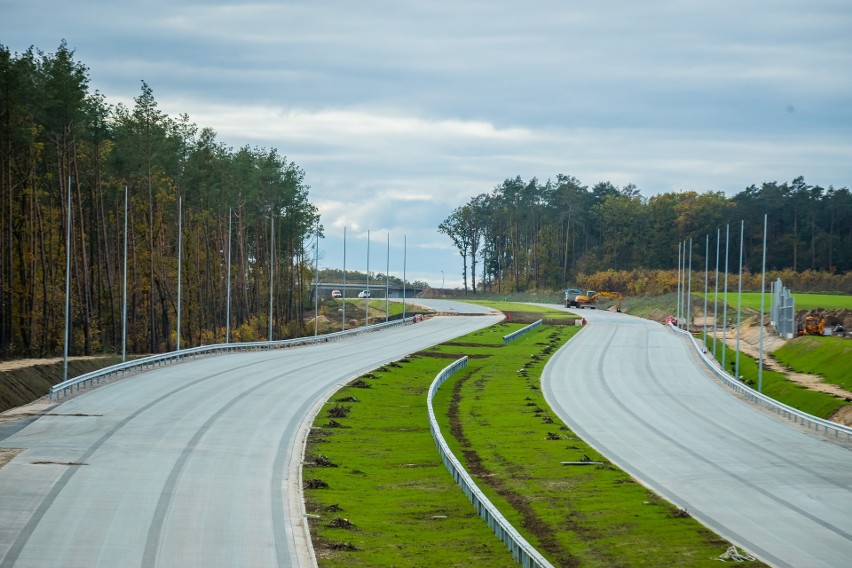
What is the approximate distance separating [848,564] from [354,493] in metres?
14.6

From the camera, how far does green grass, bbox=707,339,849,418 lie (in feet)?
196

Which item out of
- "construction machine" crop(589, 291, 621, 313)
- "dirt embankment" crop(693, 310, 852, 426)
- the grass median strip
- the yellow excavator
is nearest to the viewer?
the grass median strip

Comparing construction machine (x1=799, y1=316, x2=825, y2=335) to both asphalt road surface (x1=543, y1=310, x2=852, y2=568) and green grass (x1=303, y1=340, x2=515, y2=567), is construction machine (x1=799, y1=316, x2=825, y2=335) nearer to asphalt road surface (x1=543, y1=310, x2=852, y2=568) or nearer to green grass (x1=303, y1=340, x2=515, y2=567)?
asphalt road surface (x1=543, y1=310, x2=852, y2=568)

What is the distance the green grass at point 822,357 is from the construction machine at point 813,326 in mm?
4523

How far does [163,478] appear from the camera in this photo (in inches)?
1307

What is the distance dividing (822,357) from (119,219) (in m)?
62.1

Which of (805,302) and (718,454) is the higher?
(805,302)

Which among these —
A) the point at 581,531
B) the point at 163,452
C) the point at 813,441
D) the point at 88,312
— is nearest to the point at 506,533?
the point at 581,531

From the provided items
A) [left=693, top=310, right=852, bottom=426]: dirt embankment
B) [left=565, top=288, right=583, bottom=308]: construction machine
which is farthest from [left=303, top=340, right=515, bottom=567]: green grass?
[left=565, top=288, right=583, bottom=308]: construction machine

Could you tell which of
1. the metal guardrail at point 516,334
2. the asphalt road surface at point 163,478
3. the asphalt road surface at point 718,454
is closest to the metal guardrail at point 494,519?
the asphalt road surface at point 163,478

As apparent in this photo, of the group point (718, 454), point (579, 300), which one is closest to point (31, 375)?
point (718, 454)

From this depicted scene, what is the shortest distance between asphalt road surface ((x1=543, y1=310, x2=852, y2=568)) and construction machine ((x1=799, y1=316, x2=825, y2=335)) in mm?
21257

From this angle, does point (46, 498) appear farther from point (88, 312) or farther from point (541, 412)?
point (88, 312)

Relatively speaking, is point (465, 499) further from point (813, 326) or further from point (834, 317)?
point (834, 317)
